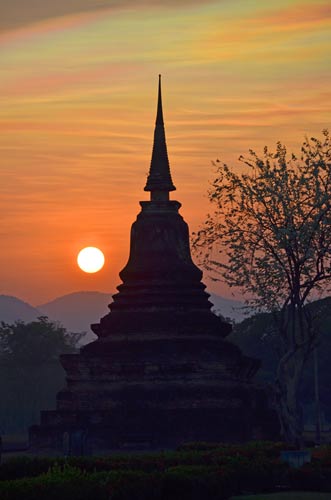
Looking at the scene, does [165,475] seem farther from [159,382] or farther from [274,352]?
[274,352]

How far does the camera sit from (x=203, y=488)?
3412 centimetres

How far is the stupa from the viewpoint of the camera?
63438mm

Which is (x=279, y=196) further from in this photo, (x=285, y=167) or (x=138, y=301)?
(x=138, y=301)

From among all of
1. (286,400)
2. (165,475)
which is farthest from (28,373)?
(165,475)

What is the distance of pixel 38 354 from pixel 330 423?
31007mm

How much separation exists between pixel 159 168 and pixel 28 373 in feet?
192

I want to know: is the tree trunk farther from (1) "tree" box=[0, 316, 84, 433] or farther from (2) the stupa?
(1) "tree" box=[0, 316, 84, 433]

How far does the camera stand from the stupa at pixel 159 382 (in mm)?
63438

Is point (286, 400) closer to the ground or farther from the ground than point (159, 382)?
closer to the ground

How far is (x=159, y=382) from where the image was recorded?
64.1 metres

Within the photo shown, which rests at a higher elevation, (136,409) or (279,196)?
(279,196)

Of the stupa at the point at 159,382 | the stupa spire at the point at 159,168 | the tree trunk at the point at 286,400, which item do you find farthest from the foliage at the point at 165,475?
the stupa spire at the point at 159,168

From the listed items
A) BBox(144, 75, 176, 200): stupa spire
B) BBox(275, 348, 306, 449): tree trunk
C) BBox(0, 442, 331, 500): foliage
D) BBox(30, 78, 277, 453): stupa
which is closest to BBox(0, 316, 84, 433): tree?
BBox(144, 75, 176, 200): stupa spire

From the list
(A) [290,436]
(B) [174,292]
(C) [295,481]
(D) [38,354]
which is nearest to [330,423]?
(D) [38,354]
